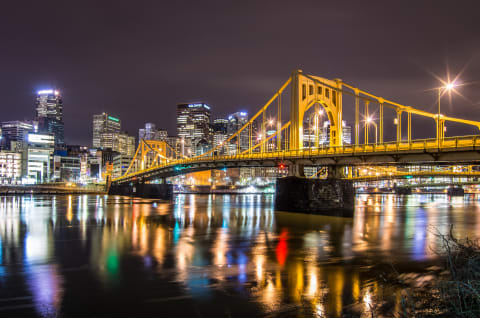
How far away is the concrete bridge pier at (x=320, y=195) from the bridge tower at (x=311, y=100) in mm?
4162

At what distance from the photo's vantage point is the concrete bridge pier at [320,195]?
44.3 meters

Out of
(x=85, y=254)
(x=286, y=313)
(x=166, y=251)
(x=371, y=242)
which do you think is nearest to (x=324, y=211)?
(x=371, y=242)

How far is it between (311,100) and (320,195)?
38.3ft

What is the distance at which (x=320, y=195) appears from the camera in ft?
147

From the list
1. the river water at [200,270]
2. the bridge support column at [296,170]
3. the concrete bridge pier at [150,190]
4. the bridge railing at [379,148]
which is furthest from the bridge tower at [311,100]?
the concrete bridge pier at [150,190]

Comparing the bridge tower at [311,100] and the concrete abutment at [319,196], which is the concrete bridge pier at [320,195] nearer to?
the concrete abutment at [319,196]

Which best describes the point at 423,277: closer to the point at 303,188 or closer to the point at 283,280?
the point at 283,280

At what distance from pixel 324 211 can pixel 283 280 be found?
102ft

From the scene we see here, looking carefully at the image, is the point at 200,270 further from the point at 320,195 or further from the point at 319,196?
the point at 320,195

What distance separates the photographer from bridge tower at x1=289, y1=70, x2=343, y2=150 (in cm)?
4669

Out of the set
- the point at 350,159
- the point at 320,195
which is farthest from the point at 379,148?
the point at 320,195

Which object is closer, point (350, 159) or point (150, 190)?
point (350, 159)

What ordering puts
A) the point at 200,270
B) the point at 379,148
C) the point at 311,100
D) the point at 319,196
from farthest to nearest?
the point at 311,100, the point at 319,196, the point at 379,148, the point at 200,270

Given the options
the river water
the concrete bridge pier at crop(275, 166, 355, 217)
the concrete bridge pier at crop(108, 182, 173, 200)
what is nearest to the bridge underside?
the concrete bridge pier at crop(275, 166, 355, 217)
